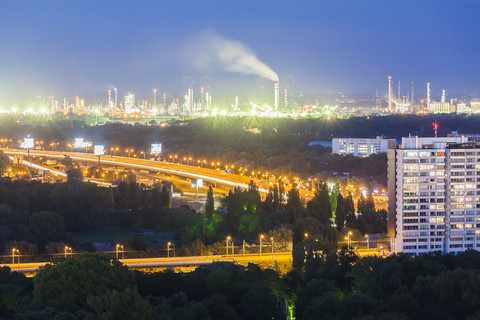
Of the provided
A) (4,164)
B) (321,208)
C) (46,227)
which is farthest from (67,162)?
(321,208)

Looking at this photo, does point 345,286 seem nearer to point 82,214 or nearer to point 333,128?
point 82,214

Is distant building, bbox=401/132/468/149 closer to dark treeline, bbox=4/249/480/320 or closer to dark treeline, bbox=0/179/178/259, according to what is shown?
dark treeline, bbox=4/249/480/320

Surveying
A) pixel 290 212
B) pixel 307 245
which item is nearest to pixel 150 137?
pixel 290 212

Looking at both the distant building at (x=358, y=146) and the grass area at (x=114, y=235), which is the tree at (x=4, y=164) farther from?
the distant building at (x=358, y=146)

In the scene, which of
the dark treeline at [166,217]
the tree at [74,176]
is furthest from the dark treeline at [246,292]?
the tree at [74,176]

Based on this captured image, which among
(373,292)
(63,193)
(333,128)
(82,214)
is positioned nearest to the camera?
(373,292)

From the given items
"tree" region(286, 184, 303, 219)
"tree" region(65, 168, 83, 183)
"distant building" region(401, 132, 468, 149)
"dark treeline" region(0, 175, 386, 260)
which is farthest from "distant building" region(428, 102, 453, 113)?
"distant building" region(401, 132, 468, 149)
